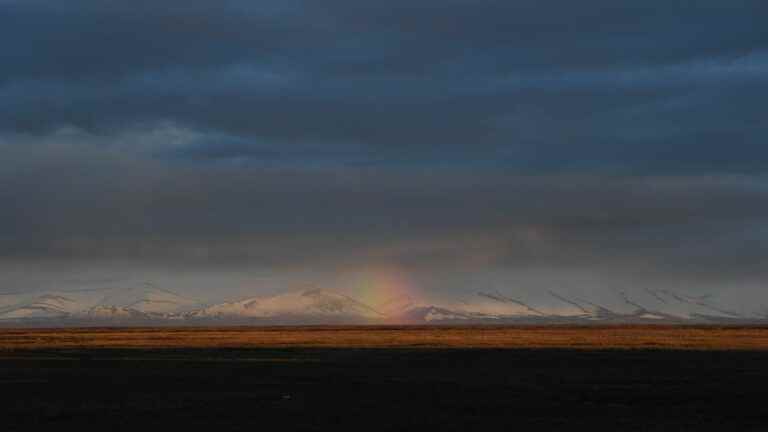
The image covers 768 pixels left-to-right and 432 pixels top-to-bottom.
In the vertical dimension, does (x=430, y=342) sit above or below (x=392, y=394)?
above

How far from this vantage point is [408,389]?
42812mm

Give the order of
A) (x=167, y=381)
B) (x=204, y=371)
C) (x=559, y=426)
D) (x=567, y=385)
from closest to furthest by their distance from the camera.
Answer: (x=559, y=426), (x=567, y=385), (x=167, y=381), (x=204, y=371)

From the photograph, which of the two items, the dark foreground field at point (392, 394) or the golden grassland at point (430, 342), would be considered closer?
the dark foreground field at point (392, 394)

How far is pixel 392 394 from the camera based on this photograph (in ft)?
132

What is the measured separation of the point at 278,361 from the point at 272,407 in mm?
32582

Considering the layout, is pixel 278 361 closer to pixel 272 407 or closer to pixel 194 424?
pixel 272 407

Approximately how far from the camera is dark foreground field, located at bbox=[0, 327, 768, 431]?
3092 cm

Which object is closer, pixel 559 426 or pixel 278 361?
pixel 559 426

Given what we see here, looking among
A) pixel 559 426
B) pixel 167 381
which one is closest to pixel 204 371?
pixel 167 381

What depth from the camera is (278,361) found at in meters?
67.6

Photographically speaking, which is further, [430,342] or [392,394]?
[430,342]

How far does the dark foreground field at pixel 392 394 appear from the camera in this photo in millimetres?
30922

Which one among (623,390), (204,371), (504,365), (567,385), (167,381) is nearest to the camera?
(623,390)

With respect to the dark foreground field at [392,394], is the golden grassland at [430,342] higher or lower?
higher
